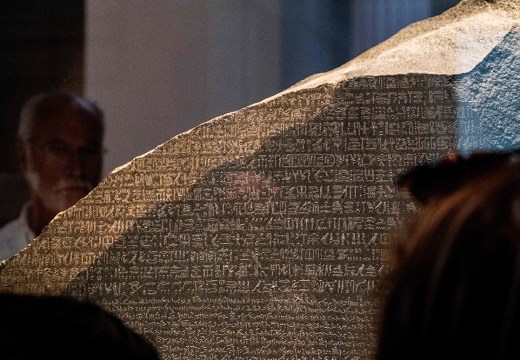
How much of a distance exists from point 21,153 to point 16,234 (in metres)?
0.29

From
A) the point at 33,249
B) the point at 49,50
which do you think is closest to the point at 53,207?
the point at 49,50

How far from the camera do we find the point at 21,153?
3172 mm

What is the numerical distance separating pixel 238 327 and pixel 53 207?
140cm

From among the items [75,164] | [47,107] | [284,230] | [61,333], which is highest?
[47,107]

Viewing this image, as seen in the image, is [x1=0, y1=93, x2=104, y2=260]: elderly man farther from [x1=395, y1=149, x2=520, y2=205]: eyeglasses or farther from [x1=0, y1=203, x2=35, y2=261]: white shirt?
[x1=395, y1=149, x2=520, y2=205]: eyeglasses

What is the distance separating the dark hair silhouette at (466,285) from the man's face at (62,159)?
245 centimetres

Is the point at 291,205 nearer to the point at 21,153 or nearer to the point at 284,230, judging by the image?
the point at 284,230

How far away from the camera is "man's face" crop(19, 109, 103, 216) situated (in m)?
3.08

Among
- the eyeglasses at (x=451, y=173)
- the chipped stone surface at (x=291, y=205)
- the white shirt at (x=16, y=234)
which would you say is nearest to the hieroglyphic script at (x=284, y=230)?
the chipped stone surface at (x=291, y=205)

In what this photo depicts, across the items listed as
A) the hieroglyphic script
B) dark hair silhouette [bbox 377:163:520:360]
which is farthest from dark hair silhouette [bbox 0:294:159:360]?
the hieroglyphic script

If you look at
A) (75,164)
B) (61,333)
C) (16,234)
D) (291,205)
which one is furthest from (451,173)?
(16,234)

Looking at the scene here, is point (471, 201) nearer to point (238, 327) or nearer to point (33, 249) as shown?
point (238, 327)

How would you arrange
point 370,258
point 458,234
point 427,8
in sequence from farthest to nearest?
point 427,8, point 370,258, point 458,234

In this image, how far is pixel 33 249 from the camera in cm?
205
